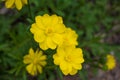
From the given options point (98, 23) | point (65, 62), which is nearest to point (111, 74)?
point (98, 23)

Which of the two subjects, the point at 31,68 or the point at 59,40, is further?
the point at 31,68

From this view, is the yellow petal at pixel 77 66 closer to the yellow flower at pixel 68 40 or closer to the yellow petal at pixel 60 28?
the yellow flower at pixel 68 40

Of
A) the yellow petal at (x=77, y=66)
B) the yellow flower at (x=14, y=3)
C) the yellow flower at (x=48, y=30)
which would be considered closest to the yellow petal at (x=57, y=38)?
the yellow flower at (x=48, y=30)

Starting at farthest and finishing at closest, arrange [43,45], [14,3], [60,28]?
[14,3] → [60,28] → [43,45]

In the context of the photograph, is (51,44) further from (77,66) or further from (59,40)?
(77,66)

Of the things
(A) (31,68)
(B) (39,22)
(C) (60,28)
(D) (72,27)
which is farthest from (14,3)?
(D) (72,27)

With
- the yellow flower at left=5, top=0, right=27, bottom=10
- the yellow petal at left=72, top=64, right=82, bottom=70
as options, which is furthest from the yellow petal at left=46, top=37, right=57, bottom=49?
the yellow flower at left=5, top=0, right=27, bottom=10
